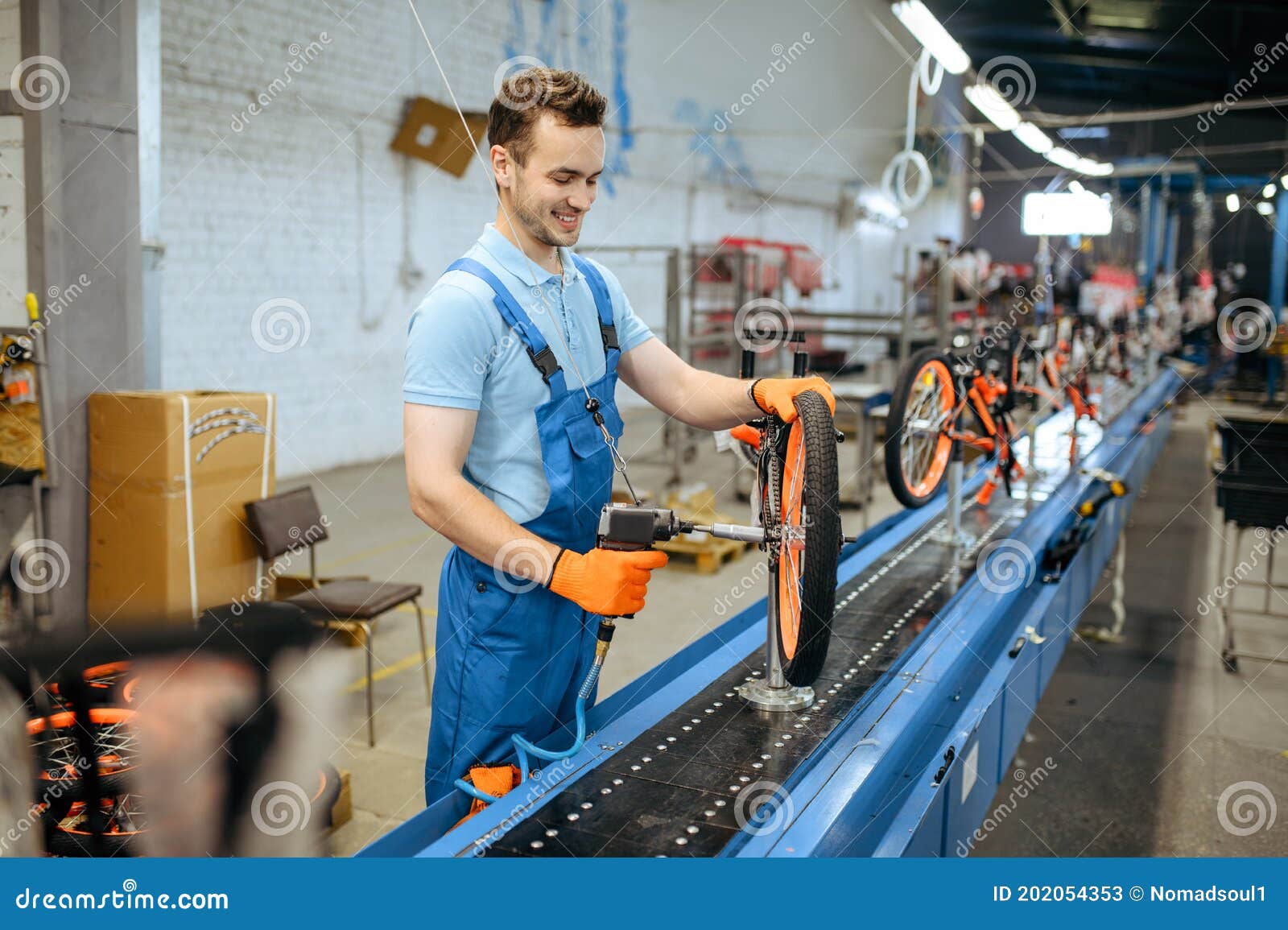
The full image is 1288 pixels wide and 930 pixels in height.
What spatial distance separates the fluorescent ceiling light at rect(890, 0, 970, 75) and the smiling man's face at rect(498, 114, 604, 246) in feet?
14.6

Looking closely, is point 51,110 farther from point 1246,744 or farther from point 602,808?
point 1246,744

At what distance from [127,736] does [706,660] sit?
1.14 metres

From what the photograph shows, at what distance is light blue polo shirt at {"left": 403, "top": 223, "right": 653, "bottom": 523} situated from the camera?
1427 millimetres

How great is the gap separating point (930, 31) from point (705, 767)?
5.27 metres

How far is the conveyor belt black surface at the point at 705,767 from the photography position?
129 centimetres

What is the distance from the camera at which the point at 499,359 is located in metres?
1.51

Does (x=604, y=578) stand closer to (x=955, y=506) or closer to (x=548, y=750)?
(x=548, y=750)

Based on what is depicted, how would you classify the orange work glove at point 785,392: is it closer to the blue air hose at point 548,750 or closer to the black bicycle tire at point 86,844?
the blue air hose at point 548,750

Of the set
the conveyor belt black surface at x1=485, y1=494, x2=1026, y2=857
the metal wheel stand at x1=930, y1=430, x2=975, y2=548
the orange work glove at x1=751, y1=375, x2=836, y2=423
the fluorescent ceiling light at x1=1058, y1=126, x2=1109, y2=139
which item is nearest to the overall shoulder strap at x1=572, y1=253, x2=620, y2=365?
the orange work glove at x1=751, y1=375, x2=836, y2=423

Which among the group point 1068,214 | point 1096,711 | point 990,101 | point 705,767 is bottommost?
point 1096,711

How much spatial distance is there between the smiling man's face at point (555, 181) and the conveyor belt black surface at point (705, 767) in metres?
0.84

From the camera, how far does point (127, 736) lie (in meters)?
1.85

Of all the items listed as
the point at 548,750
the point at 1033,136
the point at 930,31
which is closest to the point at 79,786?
the point at 548,750

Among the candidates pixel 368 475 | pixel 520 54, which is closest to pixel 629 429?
pixel 368 475
